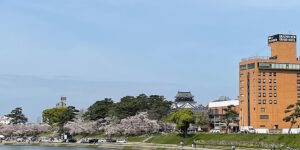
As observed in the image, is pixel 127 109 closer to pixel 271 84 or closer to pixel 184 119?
pixel 184 119

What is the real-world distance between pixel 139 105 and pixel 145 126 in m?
17.3

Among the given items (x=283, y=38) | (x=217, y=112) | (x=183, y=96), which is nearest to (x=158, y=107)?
(x=217, y=112)

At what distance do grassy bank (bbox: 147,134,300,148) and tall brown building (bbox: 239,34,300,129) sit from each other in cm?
1806

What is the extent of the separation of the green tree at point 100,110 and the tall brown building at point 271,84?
50.2 m

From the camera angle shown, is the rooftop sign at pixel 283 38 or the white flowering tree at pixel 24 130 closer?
the rooftop sign at pixel 283 38

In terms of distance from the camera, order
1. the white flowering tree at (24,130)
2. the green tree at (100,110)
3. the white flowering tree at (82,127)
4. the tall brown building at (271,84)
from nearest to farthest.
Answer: the tall brown building at (271,84) → the white flowering tree at (82,127) → the green tree at (100,110) → the white flowering tree at (24,130)

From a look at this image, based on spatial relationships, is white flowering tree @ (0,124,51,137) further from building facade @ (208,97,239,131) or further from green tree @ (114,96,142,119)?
building facade @ (208,97,239,131)

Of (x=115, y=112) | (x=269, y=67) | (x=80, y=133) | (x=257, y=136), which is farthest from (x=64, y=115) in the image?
(x=257, y=136)

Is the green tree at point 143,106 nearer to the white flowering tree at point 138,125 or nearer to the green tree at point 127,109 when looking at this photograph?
the green tree at point 127,109

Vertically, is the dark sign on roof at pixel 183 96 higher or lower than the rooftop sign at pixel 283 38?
lower

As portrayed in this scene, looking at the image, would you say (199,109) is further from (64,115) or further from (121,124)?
(64,115)

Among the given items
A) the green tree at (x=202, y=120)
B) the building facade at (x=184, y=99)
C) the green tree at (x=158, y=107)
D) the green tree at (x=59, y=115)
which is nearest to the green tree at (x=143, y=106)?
the green tree at (x=158, y=107)

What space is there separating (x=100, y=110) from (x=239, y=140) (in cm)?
7308

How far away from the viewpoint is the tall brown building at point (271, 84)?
5069 inches
